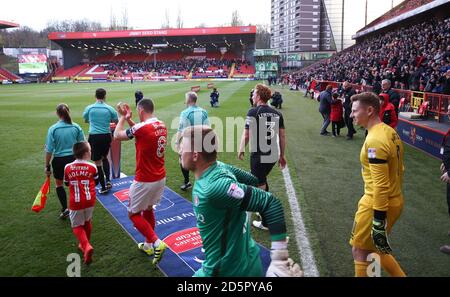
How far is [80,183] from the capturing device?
15.8 feet

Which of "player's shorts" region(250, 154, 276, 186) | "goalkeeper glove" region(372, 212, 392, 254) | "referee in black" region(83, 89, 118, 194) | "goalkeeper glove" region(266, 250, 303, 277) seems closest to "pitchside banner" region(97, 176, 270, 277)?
"referee in black" region(83, 89, 118, 194)

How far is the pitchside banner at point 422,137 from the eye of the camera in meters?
10.1

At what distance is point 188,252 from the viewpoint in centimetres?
493

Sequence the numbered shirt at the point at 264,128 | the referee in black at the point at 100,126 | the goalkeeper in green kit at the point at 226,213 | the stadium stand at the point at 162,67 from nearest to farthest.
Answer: the goalkeeper in green kit at the point at 226,213 < the numbered shirt at the point at 264,128 < the referee in black at the point at 100,126 < the stadium stand at the point at 162,67

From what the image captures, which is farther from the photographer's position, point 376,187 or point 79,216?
point 79,216

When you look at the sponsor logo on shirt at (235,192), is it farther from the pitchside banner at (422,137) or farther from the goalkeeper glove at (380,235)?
the pitchside banner at (422,137)

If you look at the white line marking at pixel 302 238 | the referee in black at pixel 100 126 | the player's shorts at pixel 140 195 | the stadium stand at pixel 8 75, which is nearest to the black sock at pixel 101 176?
the referee in black at pixel 100 126

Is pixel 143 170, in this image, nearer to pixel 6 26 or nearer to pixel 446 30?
pixel 446 30

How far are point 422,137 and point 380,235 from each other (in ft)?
31.4

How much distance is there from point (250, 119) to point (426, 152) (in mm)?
7932

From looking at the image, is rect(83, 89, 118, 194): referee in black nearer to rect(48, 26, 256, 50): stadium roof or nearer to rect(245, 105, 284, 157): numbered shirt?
rect(245, 105, 284, 157): numbered shirt

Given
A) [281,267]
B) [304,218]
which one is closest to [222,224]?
[281,267]

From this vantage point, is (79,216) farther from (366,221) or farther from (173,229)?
(366,221)
